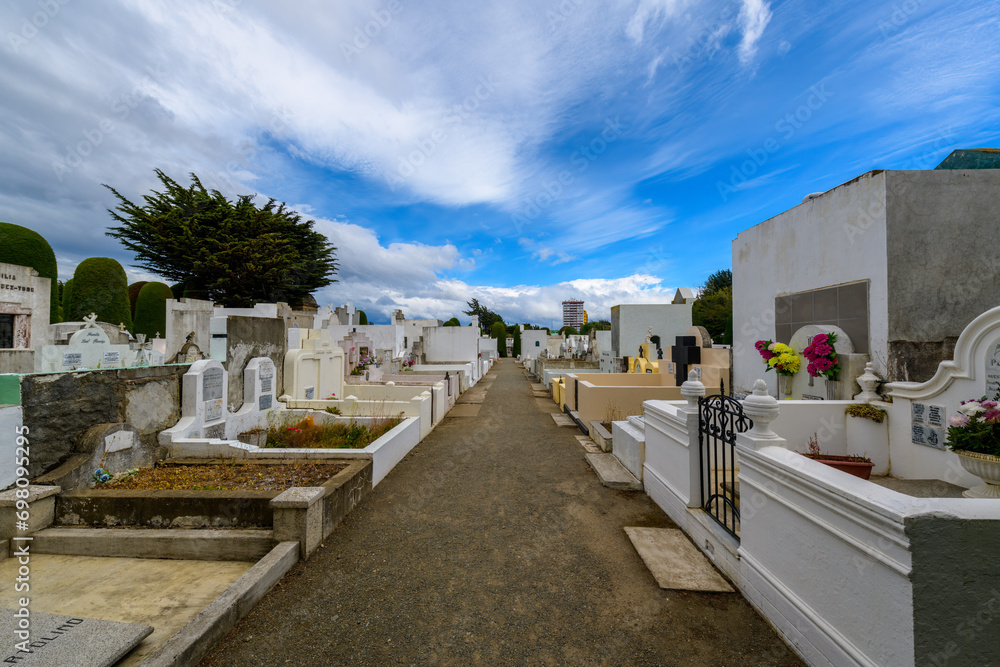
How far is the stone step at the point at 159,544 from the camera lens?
365 cm

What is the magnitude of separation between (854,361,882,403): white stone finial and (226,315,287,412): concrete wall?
9664 millimetres

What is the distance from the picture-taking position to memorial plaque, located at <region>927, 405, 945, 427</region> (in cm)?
394

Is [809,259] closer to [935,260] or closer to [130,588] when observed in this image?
[935,260]

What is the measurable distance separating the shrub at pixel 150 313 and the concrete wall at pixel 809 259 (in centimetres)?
2598

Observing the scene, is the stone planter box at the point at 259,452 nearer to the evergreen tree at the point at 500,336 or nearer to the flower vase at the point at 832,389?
the flower vase at the point at 832,389

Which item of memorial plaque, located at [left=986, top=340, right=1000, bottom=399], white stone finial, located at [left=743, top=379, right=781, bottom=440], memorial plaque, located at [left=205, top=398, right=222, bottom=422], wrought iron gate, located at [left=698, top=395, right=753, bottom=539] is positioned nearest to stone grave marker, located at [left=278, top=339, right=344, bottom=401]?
memorial plaque, located at [left=205, top=398, right=222, bottom=422]

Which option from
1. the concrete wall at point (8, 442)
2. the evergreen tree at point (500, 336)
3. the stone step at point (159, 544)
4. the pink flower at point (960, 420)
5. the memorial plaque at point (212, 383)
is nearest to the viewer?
the pink flower at point (960, 420)

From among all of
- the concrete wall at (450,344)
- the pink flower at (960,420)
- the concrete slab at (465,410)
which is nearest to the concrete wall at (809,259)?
the pink flower at (960,420)

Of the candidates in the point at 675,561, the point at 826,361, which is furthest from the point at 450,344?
the point at 675,561

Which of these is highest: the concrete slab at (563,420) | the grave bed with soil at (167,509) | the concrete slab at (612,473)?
the grave bed with soil at (167,509)

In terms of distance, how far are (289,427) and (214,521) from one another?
11.0 feet

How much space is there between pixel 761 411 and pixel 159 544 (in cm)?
546

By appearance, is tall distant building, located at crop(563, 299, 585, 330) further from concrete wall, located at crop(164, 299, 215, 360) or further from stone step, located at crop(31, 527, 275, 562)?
stone step, located at crop(31, 527, 275, 562)

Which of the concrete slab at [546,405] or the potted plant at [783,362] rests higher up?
the potted plant at [783,362]
